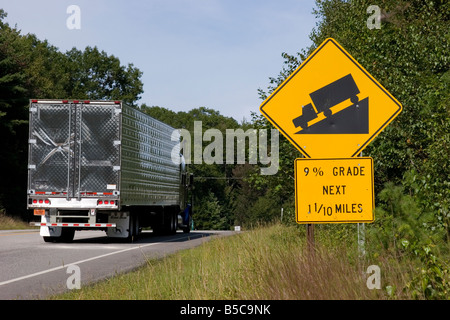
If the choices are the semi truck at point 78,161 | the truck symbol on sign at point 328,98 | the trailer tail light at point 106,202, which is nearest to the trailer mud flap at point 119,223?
the semi truck at point 78,161

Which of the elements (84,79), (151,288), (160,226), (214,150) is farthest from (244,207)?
(151,288)

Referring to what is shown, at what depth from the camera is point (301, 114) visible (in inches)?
297

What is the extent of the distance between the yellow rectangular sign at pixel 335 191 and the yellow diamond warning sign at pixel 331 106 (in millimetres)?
292

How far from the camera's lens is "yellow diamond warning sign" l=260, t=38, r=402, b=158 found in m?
7.36

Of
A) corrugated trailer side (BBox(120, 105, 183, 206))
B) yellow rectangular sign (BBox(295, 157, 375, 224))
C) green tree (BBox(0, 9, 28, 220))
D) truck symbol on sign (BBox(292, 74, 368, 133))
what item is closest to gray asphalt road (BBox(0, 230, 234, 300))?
corrugated trailer side (BBox(120, 105, 183, 206))

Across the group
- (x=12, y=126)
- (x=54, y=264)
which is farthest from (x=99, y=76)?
(x=54, y=264)

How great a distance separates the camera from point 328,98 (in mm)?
7414

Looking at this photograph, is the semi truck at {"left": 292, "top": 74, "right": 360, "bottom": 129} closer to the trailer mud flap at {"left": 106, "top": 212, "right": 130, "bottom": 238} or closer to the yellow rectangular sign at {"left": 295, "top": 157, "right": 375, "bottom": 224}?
the yellow rectangular sign at {"left": 295, "top": 157, "right": 375, "bottom": 224}

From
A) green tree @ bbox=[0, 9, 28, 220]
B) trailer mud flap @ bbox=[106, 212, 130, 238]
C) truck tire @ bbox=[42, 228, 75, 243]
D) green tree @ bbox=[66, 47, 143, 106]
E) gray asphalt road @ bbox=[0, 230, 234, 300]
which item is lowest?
gray asphalt road @ bbox=[0, 230, 234, 300]

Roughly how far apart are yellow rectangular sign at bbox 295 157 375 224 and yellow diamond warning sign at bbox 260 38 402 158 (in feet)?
0.96

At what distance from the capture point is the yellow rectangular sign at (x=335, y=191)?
6988mm

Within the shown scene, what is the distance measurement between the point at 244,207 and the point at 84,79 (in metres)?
29.4

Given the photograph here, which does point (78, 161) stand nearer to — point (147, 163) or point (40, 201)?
point (40, 201)

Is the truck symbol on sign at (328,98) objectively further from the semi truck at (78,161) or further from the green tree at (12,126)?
the green tree at (12,126)
